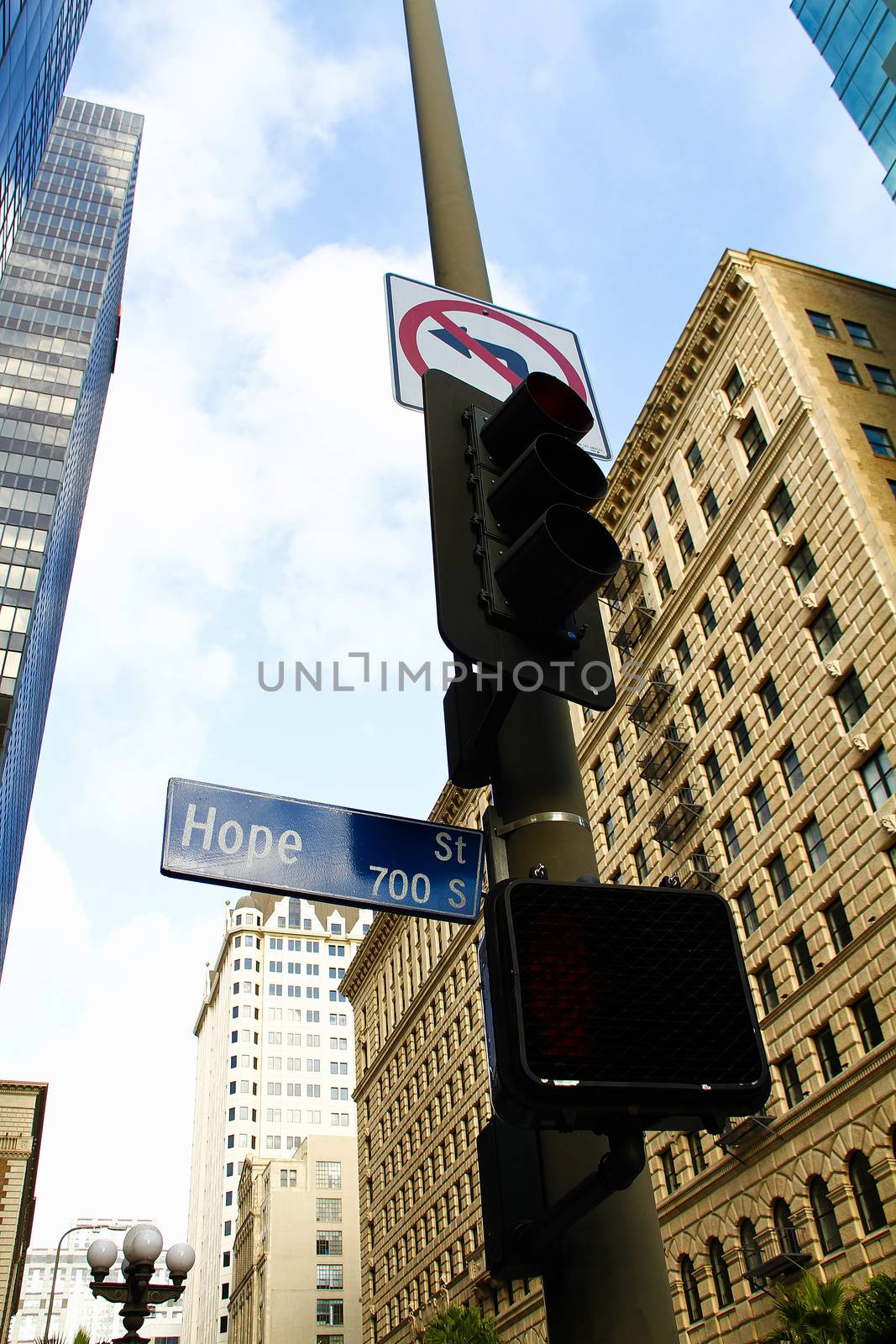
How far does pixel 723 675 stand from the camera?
39750mm

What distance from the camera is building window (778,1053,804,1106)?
32.0 metres

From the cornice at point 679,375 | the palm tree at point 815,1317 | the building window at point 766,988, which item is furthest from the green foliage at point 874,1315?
the cornice at point 679,375

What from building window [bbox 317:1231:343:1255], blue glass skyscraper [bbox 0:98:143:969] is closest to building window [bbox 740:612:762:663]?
blue glass skyscraper [bbox 0:98:143:969]

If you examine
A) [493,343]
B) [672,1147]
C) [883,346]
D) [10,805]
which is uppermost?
[10,805]

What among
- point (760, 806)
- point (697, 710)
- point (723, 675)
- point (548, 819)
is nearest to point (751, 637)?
point (723, 675)

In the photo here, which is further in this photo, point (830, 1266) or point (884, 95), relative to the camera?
point (884, 95)

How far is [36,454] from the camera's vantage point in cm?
9081

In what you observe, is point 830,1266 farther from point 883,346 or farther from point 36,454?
point 36,454

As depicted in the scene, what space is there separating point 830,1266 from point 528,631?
31581 millimetres

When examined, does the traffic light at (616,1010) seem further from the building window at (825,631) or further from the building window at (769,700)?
the building window at (769,700)

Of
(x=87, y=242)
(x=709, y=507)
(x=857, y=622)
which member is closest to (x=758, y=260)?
(x=709, y=507)

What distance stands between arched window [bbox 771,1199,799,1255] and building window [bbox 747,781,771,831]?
11.4 metres

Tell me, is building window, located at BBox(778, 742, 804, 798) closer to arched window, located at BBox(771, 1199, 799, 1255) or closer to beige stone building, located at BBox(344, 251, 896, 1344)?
beige stone building, located at BBox(344, 251, 896, 1344)

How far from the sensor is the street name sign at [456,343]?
5.11 m
